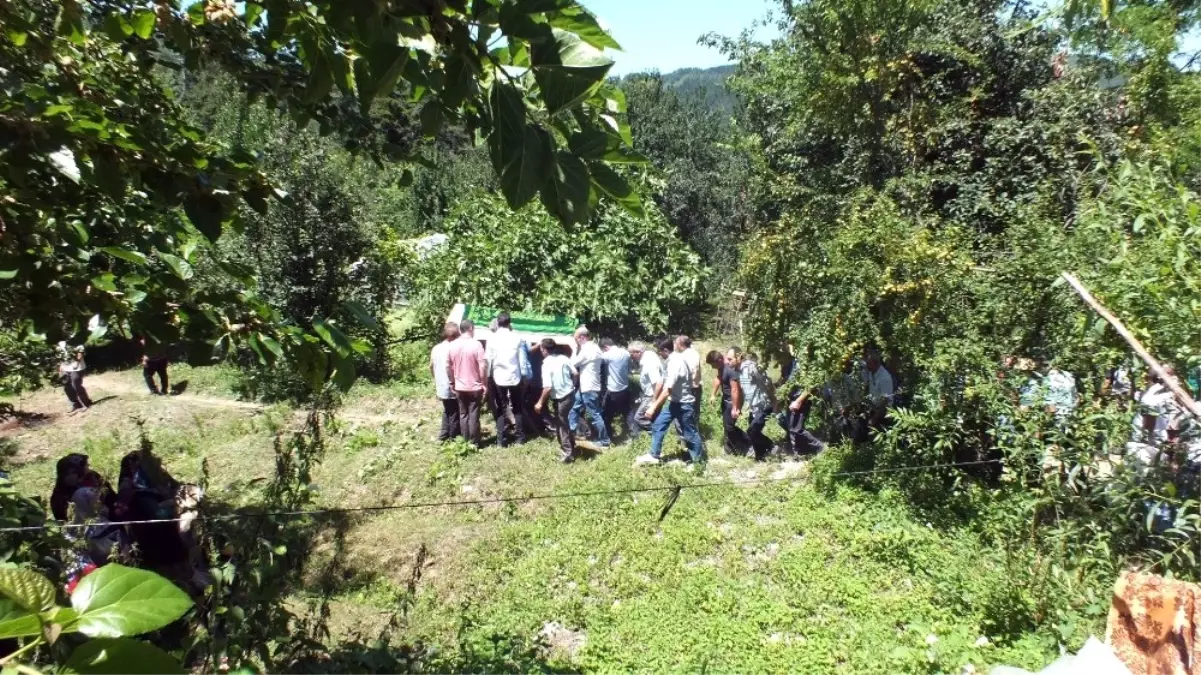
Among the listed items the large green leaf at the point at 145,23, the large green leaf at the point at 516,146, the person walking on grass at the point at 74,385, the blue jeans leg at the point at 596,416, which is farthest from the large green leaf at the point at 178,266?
the person walking on grass at the point at 74,385

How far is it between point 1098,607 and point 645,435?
5549 mm

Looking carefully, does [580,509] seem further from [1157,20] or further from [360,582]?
[1157,20]

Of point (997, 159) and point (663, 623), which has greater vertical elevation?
point (997, 159)

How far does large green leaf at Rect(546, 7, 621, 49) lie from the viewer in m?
1.11

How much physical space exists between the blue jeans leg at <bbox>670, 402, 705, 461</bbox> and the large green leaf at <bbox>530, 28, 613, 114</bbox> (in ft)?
22.4

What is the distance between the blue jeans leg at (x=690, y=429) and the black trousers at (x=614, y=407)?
1.27 m

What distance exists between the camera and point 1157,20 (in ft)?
29.8

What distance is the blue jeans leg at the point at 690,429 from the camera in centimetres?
783

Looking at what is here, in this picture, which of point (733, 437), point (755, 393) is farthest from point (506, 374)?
point (755, 393)

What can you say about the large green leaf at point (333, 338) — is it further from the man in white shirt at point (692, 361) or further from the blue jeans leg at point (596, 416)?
the blue jeans leg at point (596, 416)

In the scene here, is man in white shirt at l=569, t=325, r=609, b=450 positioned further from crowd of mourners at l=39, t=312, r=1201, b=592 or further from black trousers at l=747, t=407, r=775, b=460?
black trousers at l=747, t=407, r=775, b=460

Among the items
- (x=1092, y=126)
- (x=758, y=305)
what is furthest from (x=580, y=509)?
(x=1092, y=126)

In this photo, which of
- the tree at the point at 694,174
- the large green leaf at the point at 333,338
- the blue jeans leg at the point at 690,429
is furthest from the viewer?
the tree at the point at 694,174

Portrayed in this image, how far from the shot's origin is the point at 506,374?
27.9 ft
